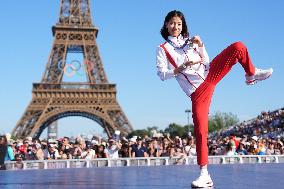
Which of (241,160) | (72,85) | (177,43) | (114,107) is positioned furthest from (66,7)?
(177,43)

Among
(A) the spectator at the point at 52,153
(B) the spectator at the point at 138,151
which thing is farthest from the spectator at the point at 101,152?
(A) the spectator at the point at 52,153

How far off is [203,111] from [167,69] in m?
0.47

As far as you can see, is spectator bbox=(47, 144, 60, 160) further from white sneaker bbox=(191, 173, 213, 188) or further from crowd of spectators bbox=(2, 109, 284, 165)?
white sneaker bbox=(191, 173, 213, 188)

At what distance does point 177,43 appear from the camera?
12.4 feet

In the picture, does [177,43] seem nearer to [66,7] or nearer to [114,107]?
[114,107]

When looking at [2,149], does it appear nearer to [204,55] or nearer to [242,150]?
[204,55]

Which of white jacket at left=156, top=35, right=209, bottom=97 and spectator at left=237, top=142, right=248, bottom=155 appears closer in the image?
white jacket at left=156, top=35, right=209, bottom=97

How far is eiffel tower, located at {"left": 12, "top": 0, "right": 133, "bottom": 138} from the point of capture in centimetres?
3900

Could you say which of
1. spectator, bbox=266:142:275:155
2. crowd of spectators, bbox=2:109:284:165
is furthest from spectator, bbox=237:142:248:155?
spectator, bbox=266:142:275:155

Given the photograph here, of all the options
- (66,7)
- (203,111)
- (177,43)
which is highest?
(66,7)

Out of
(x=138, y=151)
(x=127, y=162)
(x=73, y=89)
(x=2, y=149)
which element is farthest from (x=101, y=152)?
(x=73, y=89)

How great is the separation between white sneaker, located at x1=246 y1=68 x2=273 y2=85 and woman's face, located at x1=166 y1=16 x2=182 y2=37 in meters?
0.73

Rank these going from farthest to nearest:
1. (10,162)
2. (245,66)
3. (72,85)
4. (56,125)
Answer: (56,125) < (72,85) < (10,162) < (245,66)

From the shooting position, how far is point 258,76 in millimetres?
3787
